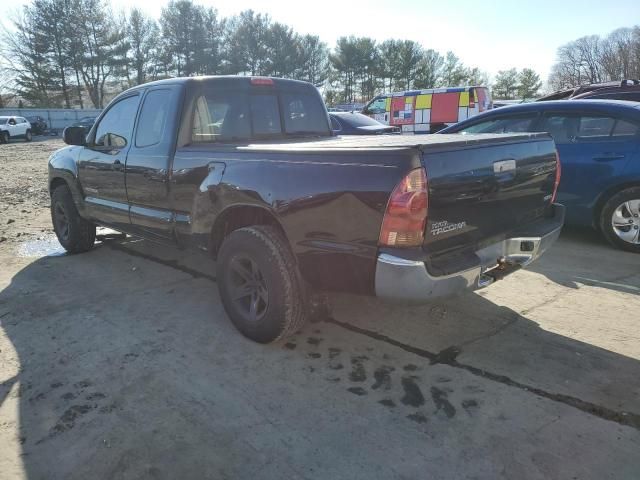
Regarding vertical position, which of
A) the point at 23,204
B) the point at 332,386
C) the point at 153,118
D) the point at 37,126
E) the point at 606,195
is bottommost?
the point at 23,204

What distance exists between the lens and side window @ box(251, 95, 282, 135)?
14.0 feet

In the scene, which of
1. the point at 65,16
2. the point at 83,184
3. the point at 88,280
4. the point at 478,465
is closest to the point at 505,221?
the point at 478,465

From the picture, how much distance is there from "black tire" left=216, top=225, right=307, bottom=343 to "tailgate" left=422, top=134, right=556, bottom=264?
950mm

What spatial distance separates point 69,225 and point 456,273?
4710 mm

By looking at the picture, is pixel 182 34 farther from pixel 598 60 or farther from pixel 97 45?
pixel 598 60

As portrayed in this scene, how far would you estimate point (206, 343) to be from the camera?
137 inches

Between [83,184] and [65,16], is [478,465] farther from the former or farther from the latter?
[65,16]

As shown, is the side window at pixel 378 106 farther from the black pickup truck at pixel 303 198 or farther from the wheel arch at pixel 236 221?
the wheel arch at pixel 236 221

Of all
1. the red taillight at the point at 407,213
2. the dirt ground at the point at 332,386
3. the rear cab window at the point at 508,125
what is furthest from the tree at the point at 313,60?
the red taillight at the point at 407,213

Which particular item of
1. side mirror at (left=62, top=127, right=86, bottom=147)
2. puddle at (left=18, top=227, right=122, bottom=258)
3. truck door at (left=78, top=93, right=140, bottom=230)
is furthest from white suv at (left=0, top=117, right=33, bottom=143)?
truck door at (left=78, top=93, right=140, bottom=230)

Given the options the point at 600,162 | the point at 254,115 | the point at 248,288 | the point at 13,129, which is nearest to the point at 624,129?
the point at 600,162

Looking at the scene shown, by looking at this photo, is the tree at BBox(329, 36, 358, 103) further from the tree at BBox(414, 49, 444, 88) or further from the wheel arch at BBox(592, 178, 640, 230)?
the wheel arch at BBox(592, 178, 640, 230)

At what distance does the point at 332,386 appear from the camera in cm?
289

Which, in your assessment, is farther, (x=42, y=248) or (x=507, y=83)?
(x=507, y=83)
